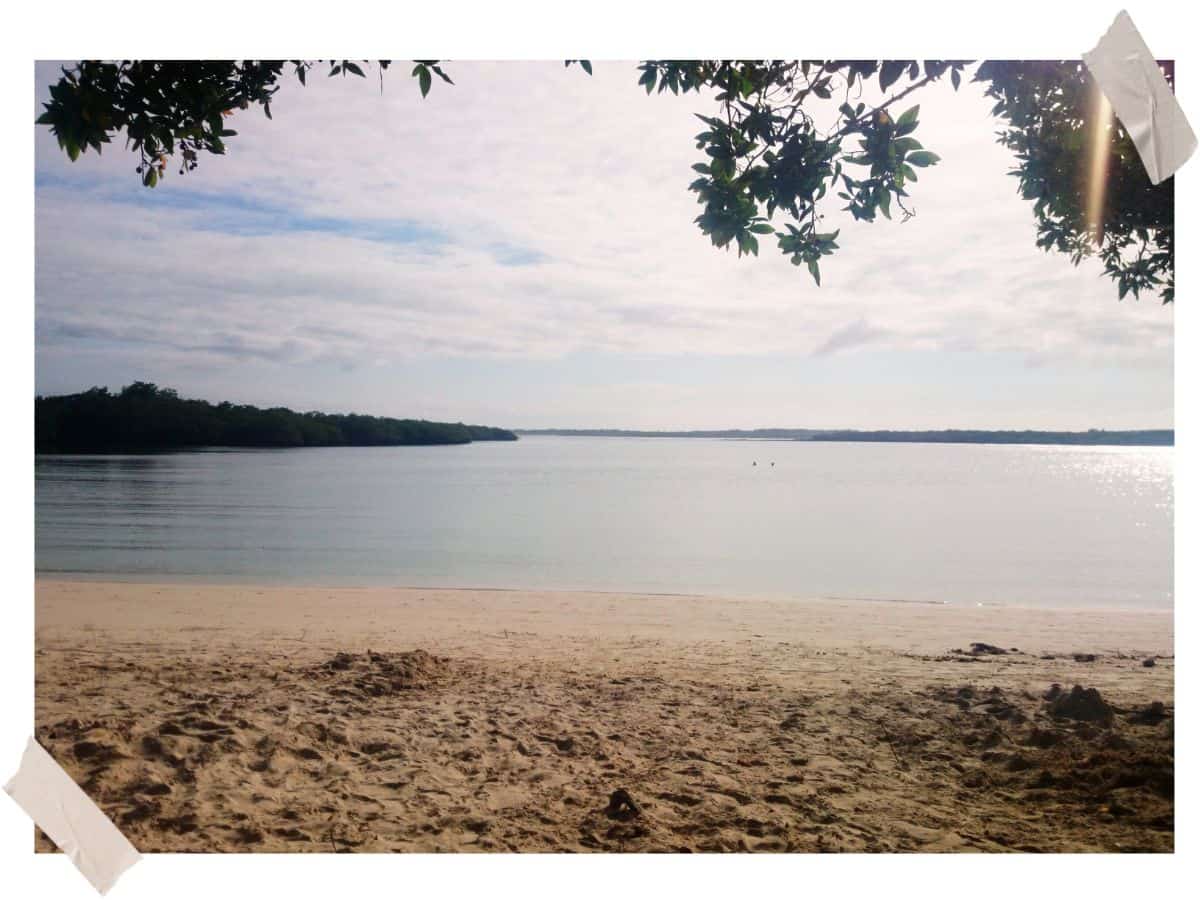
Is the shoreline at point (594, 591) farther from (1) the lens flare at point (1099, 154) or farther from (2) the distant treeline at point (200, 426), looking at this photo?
(1) the lens flare at point (1099, 154)

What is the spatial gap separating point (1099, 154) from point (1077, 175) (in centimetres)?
9

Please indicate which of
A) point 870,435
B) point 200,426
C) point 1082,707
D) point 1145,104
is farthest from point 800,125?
point 200,426

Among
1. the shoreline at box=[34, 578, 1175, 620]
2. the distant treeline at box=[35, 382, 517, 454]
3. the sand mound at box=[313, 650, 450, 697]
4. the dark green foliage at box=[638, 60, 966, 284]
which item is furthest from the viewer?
the shoreline at box=[34, 578, 1175, 620]

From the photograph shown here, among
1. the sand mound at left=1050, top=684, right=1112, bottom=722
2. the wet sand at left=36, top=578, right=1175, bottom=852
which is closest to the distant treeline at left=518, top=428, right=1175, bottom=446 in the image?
the wet sand at left=36, top=578, right=1175, bottom=852

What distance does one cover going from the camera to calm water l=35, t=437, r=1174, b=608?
4082 mm

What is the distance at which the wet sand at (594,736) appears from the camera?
2.49 metres

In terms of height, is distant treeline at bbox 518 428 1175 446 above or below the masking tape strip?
above

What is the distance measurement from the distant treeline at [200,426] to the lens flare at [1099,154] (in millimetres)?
2704

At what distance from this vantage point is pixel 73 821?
2.54 meters

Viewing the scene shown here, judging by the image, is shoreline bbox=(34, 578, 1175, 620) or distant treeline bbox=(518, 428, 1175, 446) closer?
distant treeline bbox=(518, 428, 1175, 446)

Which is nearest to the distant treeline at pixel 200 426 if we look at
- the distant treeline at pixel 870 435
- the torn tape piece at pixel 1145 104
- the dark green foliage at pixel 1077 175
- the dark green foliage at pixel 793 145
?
the distant treeline at pixel 870 435

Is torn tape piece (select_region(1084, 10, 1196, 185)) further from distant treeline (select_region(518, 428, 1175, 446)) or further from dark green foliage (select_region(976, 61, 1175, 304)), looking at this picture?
distant treeline (select_region(518, 428, 1175, 446))

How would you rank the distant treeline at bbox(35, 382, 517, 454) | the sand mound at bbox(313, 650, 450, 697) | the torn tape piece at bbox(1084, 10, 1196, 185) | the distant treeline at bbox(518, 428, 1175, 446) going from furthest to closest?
the distant treeline at bbox(518, 428, 1175, 446) < the distant treeline at bbox(35, 382, 517, 454) < the sand mound at bbox(313, 650, 450, 697) < the torn tape piece at bbox(1084, 10, 1196, 185)

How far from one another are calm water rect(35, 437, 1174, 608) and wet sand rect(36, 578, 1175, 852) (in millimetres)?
647
